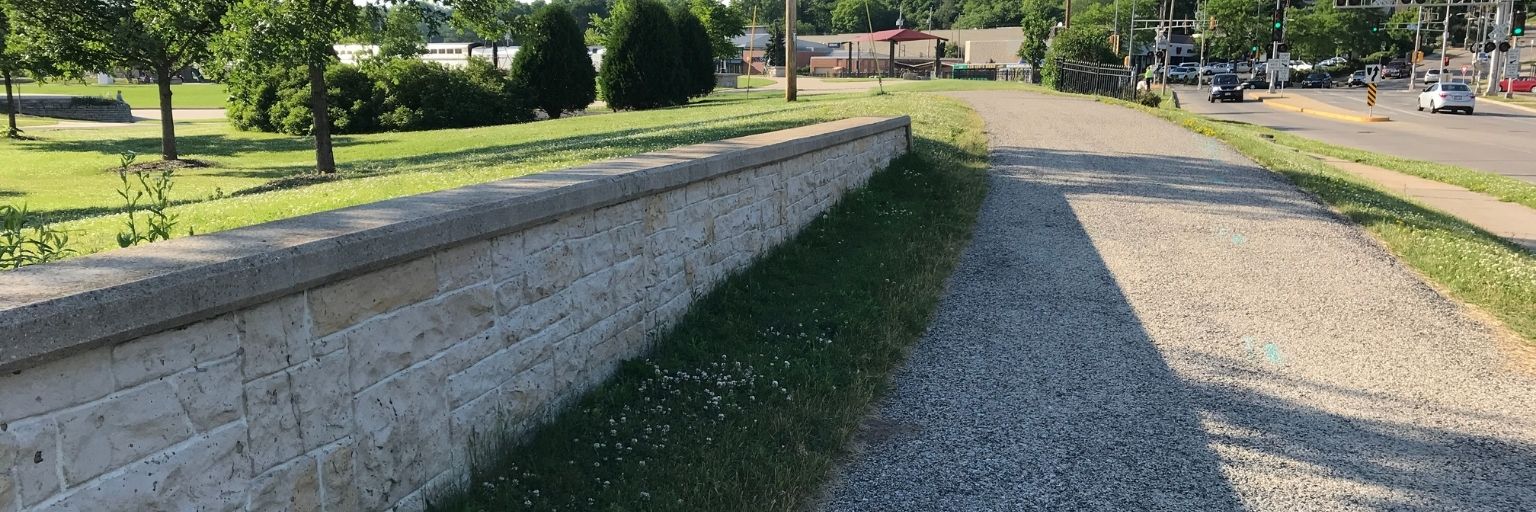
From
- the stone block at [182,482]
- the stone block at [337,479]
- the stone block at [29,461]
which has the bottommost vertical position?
the stone block at [337,479]

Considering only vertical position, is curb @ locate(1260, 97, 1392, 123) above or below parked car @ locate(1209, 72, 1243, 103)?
below

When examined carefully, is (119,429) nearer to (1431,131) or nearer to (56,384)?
(56,384)

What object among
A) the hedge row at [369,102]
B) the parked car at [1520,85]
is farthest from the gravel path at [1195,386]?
the parked car at [1520,85]

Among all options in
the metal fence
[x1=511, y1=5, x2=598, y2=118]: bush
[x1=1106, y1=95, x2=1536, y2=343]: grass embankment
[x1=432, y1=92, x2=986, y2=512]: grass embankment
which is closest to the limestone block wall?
[x1=432, y1=92, x2=986, y2=512]: grass embankment

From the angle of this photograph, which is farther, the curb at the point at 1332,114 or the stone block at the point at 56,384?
the curb at the point at 1332,114

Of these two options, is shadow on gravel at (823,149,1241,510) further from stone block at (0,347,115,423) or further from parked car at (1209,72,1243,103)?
parked car at (1209,72,1243,103)

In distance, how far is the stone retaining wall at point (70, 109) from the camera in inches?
1467

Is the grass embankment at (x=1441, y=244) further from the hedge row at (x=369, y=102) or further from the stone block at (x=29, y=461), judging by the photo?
the hedge row at (x=369, y=102)

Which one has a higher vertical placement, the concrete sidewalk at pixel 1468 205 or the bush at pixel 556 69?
the bush at pixel 556 69

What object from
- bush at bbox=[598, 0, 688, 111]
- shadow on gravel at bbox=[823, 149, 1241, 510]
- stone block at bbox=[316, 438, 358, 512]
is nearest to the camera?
stone block at bbox=[316, 438, 358, 512]

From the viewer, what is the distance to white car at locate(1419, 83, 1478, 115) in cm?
3828

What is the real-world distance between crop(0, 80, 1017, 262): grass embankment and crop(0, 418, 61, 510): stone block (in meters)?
4.74

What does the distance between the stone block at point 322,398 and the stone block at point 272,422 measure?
0.02 m

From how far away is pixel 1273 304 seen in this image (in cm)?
720
